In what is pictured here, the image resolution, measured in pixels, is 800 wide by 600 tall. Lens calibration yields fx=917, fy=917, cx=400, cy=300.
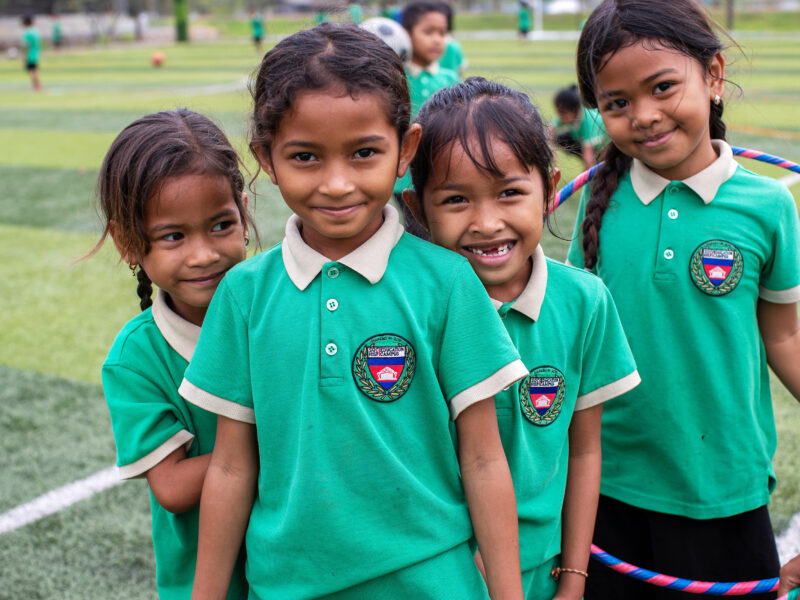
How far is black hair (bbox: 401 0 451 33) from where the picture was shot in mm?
7676

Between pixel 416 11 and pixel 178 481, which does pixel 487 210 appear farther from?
pixel 416 11

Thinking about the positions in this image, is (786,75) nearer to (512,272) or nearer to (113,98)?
(113,98)

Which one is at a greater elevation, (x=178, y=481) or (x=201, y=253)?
(x=201, y=253)

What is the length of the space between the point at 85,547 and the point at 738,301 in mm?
2442

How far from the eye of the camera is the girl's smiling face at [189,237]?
188 cm

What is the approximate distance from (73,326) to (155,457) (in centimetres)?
426

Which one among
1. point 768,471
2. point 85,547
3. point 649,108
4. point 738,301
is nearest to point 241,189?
point 649,108

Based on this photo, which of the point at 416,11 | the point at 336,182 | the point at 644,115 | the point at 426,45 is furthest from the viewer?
the point at 416,11

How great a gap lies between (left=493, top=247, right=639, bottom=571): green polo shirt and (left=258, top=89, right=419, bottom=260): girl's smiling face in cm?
38

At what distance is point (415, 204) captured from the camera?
189cm

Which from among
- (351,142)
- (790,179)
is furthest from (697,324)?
(790,179)

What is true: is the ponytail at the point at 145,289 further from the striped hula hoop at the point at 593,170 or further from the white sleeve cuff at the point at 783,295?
the white sleeve cuff at the point at 783,295

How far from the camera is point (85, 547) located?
334 cm

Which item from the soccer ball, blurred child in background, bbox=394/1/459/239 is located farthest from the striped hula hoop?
blurred child in background, bbox=394/1/459/239
